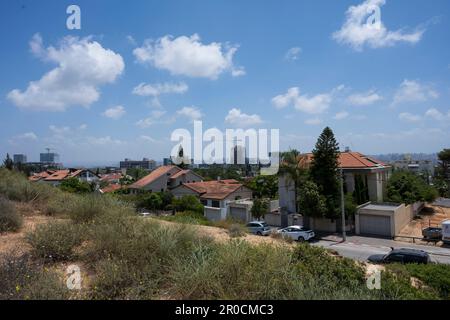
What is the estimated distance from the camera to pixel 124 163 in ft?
619

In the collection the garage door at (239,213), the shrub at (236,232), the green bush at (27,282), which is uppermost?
the green bush at (27,282)

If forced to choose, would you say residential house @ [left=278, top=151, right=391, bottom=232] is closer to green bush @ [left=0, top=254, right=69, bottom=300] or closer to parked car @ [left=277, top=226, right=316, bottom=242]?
parked car @ [left=277, top=226, right=316, bottom=242]

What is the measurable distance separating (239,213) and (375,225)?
1156 centimetres

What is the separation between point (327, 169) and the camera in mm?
24031

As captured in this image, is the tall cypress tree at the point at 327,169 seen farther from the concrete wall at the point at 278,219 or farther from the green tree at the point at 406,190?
the green tree at the point at 406,190

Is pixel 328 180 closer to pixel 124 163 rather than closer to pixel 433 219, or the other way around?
pixel 433 219

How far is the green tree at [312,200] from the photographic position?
23.2 metres

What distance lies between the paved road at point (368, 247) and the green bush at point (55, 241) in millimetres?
14286

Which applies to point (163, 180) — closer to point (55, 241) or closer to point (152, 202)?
point (152, 202)

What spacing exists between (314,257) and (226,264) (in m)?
2.14

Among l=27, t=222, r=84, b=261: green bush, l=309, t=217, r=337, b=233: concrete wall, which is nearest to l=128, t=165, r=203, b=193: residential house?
l=309, t=217, r=337, b=233: concrete wall

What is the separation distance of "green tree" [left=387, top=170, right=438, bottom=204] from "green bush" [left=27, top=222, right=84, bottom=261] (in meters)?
27.9

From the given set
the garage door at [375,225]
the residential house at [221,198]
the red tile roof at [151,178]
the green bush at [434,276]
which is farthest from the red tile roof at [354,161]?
the red tile roof at [151,178]

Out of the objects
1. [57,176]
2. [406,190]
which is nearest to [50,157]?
[57,176]
